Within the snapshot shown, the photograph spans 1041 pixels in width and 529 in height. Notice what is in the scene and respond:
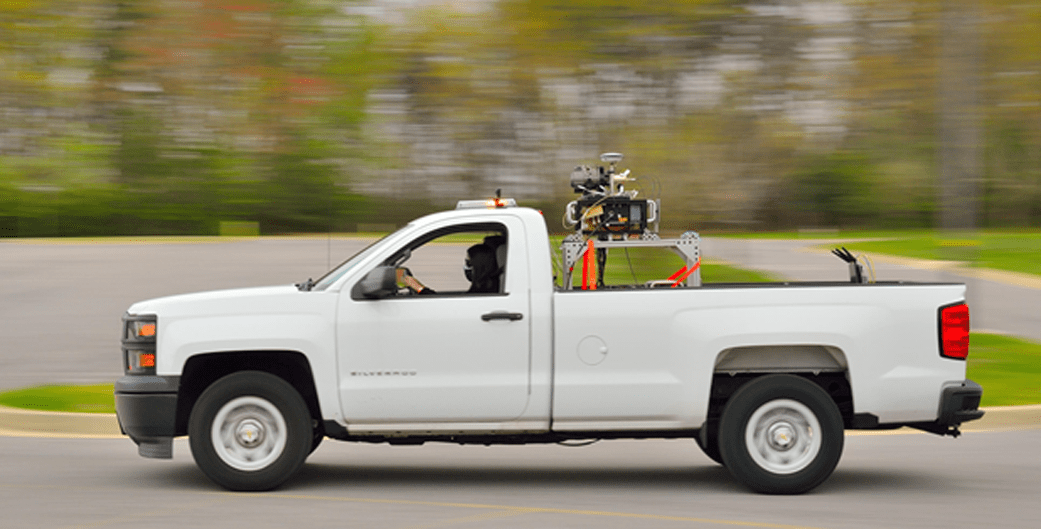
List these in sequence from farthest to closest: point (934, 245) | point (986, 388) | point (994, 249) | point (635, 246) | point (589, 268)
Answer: point (994, 249) → point (934, 245) → point (986, 388) → point (635, 246) → point (589, 268)

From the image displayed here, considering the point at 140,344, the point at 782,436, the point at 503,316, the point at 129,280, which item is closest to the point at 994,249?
the point at 129,280

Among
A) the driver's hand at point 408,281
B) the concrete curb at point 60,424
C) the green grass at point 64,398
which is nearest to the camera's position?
the driver's hand at point 408,281

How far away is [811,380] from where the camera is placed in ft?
24.8

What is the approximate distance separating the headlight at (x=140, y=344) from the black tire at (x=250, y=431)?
1.32 feet

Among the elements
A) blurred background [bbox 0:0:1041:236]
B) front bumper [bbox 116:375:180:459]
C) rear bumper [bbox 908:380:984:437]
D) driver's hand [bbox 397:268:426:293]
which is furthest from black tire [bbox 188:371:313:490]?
blurred background [bbox 0:0:1041:236]

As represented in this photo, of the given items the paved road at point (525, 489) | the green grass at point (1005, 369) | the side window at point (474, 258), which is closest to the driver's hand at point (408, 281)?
the side window at point (474, 258)

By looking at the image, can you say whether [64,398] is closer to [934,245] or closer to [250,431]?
[250,431]

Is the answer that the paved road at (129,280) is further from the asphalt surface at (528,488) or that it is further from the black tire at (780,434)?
the black tire at (780,434)

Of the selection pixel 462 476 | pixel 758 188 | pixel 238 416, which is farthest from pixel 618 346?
pixel 758 188

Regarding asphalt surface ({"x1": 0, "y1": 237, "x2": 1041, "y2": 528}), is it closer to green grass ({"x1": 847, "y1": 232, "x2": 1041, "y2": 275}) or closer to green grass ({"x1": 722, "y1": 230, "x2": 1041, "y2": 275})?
green grass ({"x1": 722, "y1": 230, "x2": 1041, "y2": 275})

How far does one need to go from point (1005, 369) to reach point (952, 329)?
5.93 meters

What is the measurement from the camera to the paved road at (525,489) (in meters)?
6.62

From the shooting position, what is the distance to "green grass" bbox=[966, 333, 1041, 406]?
1095 cm

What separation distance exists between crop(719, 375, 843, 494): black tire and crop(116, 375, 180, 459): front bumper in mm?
3480
